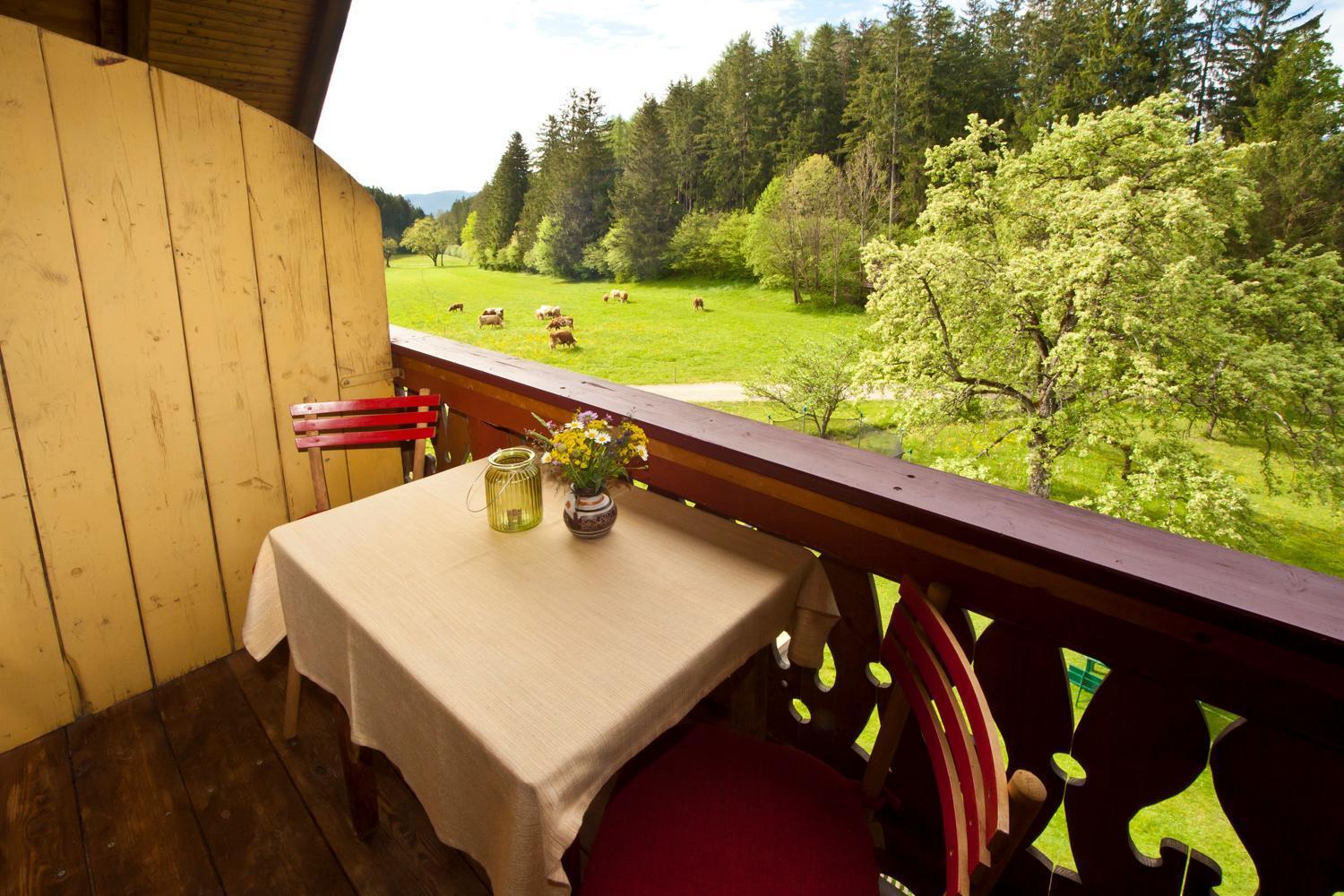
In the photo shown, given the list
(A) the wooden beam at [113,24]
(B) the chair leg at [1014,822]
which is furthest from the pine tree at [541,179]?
(B) the chair leg at [1014,822]

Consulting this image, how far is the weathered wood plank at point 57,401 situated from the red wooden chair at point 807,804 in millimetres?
1408

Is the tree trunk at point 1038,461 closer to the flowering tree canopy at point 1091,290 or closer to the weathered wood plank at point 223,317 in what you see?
the flowering tree canopy at point 1091,290

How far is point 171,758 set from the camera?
1.39 meters

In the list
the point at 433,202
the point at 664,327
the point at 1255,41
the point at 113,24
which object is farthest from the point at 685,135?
the point at 113,24

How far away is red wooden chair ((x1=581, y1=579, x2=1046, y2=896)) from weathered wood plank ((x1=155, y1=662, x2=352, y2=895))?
2.21 feet

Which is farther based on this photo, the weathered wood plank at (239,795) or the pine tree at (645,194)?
the pine tree at (645,194)

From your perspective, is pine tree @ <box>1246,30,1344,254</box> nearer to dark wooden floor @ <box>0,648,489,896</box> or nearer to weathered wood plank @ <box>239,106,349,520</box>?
weathered wood plank @ <box>239,106,349,520</box>

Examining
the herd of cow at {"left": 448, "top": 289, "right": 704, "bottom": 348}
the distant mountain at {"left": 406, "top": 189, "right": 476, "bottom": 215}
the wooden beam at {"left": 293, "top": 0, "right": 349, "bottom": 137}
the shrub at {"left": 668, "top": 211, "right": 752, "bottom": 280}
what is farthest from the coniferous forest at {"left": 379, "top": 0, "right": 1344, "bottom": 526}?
the wooden beam at {"left": 293, "top": 0, "right": 349, "bottom": 137}

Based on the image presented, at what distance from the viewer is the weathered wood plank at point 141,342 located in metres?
1.31

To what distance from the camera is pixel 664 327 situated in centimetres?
1714

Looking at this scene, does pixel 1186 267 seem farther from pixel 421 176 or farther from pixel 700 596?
pixel 700 596

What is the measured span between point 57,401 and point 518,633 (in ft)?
4.20

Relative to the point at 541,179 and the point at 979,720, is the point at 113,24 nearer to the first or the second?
the point at 979,720

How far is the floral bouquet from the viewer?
1048 mm
